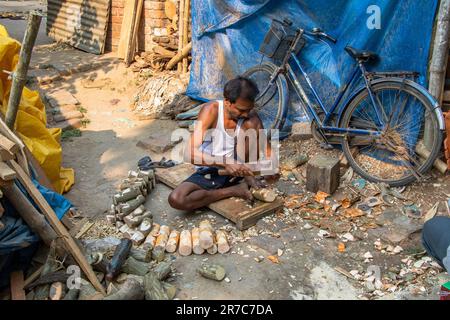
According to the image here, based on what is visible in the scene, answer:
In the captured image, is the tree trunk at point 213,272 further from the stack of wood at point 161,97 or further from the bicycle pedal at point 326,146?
the stack of wood at point 161,97

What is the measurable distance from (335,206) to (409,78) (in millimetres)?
1437

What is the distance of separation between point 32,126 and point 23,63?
44.9 inches

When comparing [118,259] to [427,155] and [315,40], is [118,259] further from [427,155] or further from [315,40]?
[315,40]

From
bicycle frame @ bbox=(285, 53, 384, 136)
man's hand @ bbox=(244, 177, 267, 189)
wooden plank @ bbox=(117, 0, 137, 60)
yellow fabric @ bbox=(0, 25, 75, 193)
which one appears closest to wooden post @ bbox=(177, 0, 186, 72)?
wooden plank @ bbox=(117, 0, 137, 60)

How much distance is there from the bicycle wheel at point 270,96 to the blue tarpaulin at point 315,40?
0.78ft

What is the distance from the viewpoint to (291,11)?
16.5 ft

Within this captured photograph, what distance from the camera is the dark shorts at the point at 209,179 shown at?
391cm

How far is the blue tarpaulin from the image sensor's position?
406 cm

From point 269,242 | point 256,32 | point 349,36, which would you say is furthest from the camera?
point 256,32

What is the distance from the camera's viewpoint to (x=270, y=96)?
526 cm

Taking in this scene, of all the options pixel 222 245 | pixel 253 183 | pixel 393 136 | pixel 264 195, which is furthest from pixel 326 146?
pixel 222 245

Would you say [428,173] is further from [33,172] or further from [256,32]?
[33,172]

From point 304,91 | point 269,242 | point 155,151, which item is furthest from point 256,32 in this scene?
point 269,242
